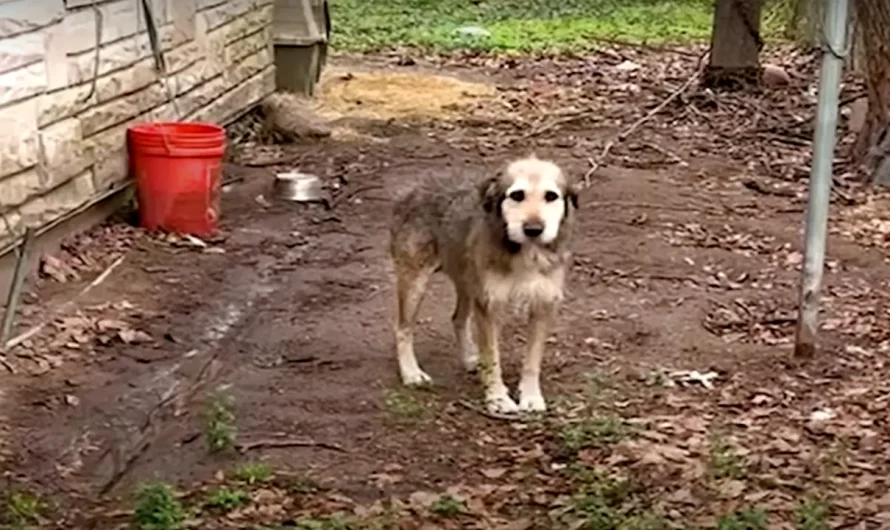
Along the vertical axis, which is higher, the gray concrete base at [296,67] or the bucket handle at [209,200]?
the bucket handle at [209,200]

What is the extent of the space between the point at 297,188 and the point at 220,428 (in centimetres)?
543

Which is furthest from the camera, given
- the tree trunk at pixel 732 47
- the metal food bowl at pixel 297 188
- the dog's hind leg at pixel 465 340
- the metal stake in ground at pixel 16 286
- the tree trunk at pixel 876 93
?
the tree trunk at pixel 732 47

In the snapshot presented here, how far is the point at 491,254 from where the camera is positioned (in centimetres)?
650

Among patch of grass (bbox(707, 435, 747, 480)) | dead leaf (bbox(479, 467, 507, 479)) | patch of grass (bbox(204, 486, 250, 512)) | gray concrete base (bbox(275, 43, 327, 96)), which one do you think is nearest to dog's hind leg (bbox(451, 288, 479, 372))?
dead leaf (bbox(479, 467, 507, 479))

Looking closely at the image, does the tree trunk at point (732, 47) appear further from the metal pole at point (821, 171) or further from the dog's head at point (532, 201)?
the dog's head at point (532, 201)

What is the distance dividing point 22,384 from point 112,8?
12.5 feet

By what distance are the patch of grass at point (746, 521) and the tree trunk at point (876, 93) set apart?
712 centimetres

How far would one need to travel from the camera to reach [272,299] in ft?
28.5

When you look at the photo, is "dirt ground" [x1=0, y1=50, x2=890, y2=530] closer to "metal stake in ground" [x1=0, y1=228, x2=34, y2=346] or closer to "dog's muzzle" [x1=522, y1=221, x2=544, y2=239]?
"metal stake in ground" [x1=0, y1=228, x2=34, y2=346]

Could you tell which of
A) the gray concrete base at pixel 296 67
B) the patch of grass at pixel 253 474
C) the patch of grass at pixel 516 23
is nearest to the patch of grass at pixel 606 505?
the patch of grass at pixel 253 474

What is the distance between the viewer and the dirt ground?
5.70 m

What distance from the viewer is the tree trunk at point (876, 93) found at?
12.0 meters

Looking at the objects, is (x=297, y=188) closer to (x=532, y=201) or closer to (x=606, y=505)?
(x=532, y=201)

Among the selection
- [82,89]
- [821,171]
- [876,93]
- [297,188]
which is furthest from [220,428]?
[876,93]
